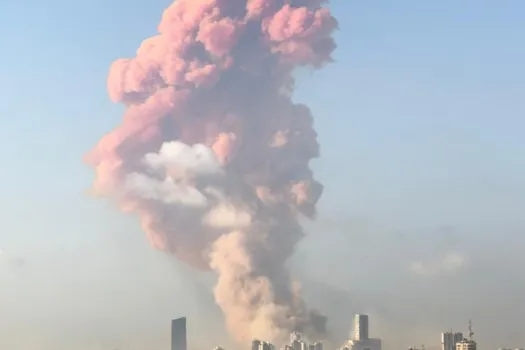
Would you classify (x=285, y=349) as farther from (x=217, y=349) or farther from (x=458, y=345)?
(x=458, y=345)

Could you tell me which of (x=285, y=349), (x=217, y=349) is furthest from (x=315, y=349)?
(x=217, y=349)

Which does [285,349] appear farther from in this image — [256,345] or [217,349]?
[217,349]

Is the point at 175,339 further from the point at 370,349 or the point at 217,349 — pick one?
the point at 370,349

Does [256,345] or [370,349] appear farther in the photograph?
[370,349]

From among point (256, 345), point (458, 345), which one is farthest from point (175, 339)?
point (458, 345)

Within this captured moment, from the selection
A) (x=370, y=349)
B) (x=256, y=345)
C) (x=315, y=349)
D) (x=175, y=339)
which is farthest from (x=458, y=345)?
(x=175, y=339)

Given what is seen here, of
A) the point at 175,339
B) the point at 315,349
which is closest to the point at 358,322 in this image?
the point at 315,349

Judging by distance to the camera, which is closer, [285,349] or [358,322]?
[285,349]
